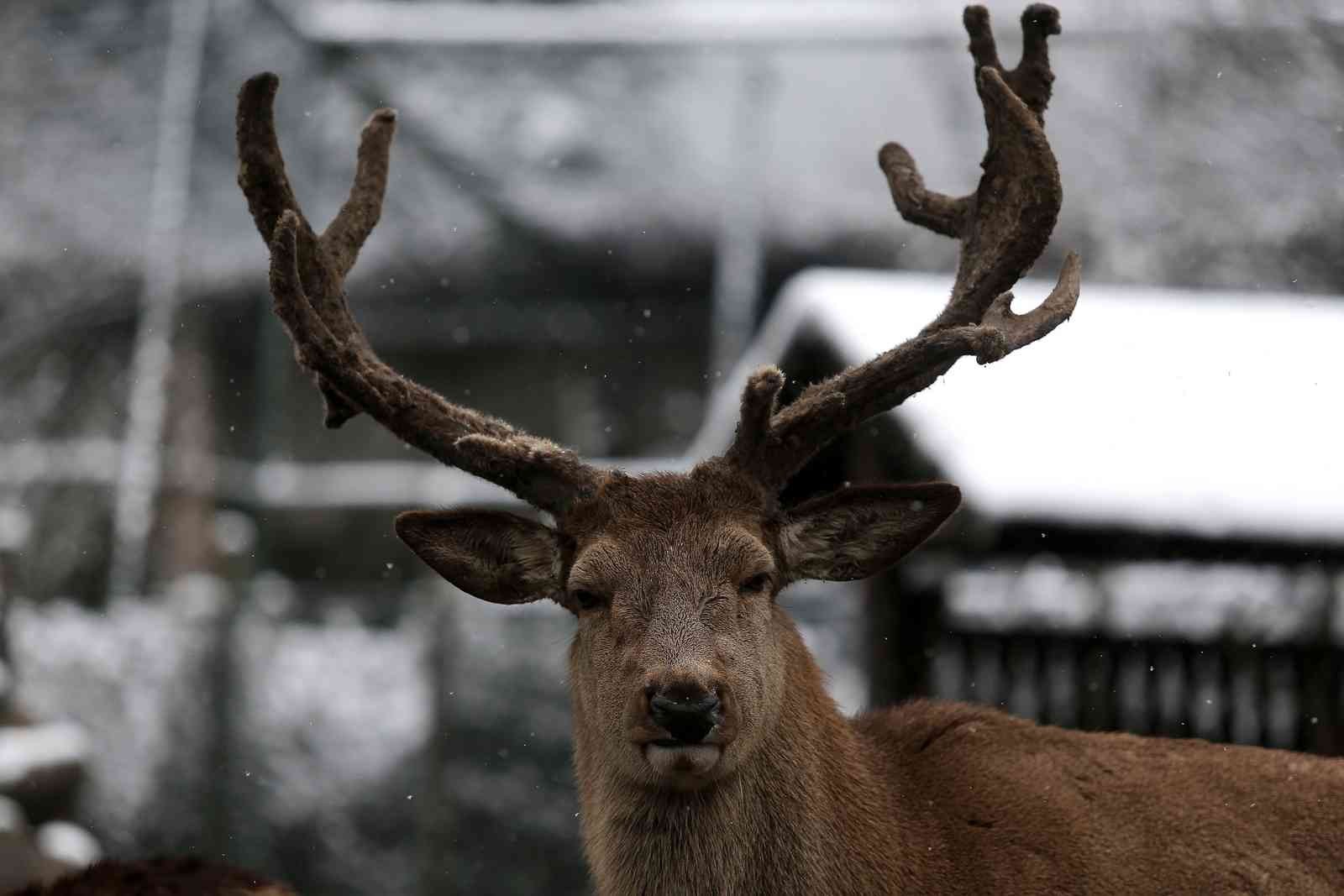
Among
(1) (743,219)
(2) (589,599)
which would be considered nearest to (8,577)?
(1) (743,219)

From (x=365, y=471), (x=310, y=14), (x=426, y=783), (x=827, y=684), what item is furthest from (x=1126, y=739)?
(x=310, y=14)

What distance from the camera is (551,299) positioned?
20797mm

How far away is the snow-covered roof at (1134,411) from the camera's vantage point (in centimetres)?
912

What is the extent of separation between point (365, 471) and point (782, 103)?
677 centimetres

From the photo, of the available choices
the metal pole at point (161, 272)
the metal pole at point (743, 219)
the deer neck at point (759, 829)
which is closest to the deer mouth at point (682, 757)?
the deer neck at point (759, 829)

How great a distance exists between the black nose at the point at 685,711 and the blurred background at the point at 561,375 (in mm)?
5066

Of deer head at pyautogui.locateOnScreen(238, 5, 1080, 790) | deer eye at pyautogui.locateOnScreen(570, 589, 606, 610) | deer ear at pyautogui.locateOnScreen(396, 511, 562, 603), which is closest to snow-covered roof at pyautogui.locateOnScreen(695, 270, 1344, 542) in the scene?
deer head at pyautogui.locateOnScreen(238, 5, 1080, 790)

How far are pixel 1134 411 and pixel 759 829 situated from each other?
620 centimetres

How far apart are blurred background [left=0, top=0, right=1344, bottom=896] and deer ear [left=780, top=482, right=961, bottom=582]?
Answer: 4190 millimetres

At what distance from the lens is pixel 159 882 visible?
17.6ft

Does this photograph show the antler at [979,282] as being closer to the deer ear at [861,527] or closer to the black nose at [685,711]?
the deer ear at [861,527]

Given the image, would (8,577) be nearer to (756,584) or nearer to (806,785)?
(756,584)

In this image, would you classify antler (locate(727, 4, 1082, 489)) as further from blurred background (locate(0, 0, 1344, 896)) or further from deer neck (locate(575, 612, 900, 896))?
blurred background (locate(0, 0, 1344, 896))

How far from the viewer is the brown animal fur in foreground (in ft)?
17.1
